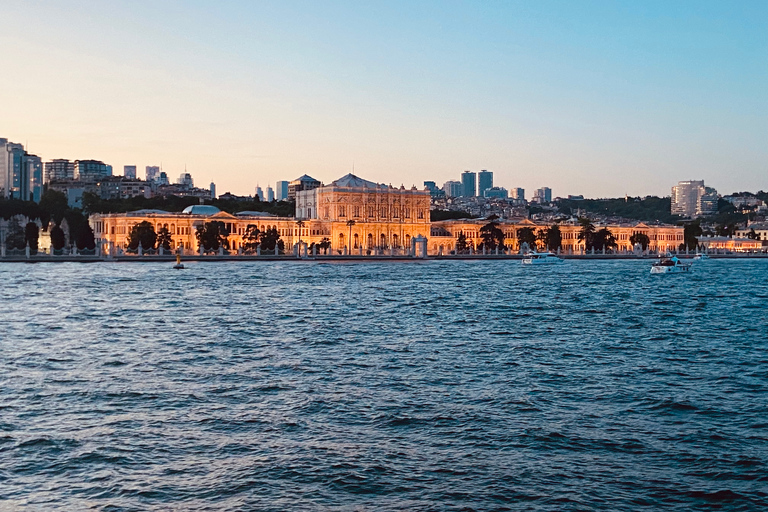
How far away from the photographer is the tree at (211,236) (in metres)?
115

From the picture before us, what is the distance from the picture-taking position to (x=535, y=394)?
54.5 ft

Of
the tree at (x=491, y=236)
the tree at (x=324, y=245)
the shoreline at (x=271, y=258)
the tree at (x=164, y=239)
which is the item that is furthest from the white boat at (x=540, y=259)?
the tree at (x=164, y=239)

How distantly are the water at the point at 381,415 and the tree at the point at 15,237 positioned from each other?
86889mm

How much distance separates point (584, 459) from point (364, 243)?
125m

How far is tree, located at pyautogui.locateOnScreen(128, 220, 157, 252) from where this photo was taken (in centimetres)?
11044

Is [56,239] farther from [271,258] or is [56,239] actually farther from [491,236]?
[491,236]

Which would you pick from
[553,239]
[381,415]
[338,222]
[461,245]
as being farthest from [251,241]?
[381,415]

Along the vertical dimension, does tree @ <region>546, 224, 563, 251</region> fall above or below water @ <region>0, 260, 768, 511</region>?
above

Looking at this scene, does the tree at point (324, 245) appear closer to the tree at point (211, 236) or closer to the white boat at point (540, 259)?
the tree at point (211, 236)

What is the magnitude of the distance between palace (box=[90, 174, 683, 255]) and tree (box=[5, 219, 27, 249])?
10240 millimetres

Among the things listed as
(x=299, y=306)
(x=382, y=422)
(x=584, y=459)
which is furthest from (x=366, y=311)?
(x=584, y=459)

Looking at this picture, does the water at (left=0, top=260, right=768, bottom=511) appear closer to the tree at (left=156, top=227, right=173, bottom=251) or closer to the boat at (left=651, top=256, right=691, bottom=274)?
the boat at (left=651, top=256, right=691, bottom=274)

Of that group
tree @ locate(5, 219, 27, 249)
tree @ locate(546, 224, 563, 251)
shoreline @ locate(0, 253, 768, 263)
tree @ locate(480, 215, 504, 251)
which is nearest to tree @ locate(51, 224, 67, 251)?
tree @ locate(5, 219, 27, 249)

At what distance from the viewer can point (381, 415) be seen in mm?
14617
